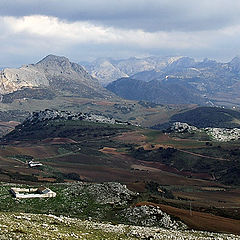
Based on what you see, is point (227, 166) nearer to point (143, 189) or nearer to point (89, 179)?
point (89, 179)

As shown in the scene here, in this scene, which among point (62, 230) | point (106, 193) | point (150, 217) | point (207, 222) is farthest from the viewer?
point (106, 193)

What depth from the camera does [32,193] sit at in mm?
78250

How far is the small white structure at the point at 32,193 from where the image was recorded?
73669 millimetres

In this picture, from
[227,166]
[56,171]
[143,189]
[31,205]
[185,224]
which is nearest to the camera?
[185,224]

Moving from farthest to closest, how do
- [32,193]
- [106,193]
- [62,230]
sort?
[106,193], [32,193], [62,230]

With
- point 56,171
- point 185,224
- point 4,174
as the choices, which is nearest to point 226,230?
point 185,224

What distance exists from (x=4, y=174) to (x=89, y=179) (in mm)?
36739

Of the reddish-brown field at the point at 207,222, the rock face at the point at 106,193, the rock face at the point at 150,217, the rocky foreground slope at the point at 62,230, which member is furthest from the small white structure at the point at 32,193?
the reddish-brown field at the point at 207,222

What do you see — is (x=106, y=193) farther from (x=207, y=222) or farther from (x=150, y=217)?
(x=207, y=222)

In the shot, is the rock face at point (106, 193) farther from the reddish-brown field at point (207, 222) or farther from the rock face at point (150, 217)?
the reddish-brown field at point (207, 222)

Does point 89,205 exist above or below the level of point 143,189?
above

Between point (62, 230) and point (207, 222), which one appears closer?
point (62, 230)

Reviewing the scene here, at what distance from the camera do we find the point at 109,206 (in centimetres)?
7181

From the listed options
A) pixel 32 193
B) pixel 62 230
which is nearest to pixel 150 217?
pixel 62 230
